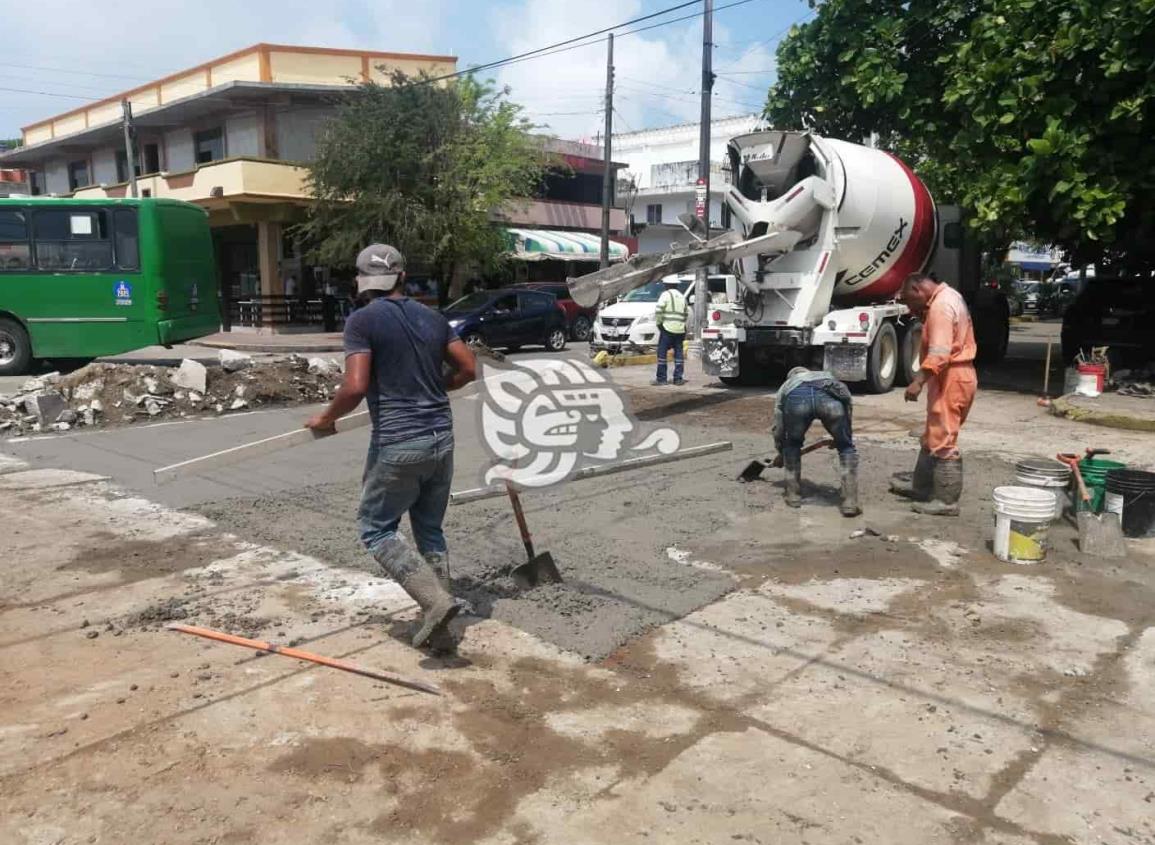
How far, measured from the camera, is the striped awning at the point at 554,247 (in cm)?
3152

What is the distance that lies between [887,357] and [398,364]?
1069 centimetres

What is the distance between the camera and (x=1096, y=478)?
637 centimetres

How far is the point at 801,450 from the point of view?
7098 mm

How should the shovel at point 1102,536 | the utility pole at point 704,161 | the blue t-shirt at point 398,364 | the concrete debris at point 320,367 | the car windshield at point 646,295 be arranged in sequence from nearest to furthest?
the blue t-shirt at point 398,364, the shovel at point 1102,536, the concrete debris at point 320,367, the utility pole at point 704,161, the car windshield at point 646,295

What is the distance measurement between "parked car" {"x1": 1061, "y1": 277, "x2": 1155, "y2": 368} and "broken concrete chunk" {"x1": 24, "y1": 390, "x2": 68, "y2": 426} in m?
14.7

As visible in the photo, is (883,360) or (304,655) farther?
(883,360)

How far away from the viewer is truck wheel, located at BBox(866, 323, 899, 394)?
12992mm

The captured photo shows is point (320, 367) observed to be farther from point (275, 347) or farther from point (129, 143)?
point (129, 143)

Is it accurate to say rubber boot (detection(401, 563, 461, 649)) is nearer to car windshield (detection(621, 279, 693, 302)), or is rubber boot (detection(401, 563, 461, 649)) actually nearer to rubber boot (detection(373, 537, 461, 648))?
rubber boot (detection(373, 537, 461, 648))

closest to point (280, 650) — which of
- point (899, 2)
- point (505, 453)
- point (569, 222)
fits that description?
point (505, 453)

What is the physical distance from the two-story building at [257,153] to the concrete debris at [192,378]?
602 inches

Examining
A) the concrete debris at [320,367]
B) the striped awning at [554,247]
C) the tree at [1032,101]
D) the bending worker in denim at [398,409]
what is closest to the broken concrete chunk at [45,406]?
the concrete debris at [320,367]

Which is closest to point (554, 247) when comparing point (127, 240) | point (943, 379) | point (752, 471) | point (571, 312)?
point (571, 312)

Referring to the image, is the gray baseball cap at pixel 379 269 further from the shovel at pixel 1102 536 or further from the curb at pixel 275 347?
the curb at pixel 275 347
